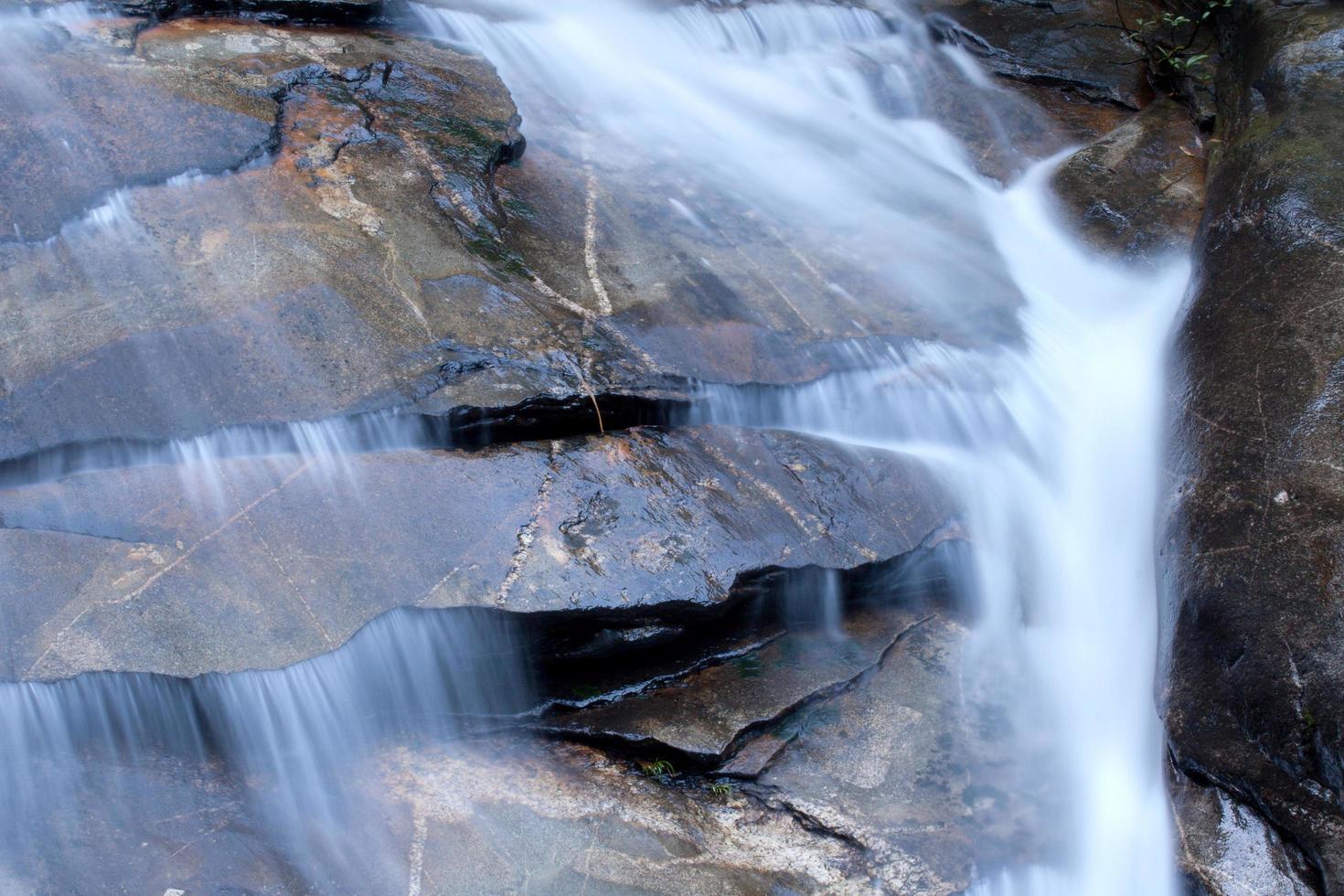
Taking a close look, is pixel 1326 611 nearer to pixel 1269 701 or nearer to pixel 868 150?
pixel 1269 701

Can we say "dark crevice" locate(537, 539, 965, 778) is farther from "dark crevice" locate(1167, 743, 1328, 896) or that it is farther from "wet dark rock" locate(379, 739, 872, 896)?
"dark crevice" locate(1167, 743, 1328, 896)

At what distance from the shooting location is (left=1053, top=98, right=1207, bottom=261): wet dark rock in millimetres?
6531

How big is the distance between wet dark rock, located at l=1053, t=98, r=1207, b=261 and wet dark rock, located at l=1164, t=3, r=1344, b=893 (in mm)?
445

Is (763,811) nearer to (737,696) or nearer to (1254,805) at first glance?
(737,696)

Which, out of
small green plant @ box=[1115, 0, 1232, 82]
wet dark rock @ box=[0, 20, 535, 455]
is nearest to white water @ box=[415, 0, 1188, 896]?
wet dark rock @ box=[0, 20, 535, 455]

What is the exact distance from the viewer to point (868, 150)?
7.45m

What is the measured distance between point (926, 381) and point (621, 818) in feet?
8.89

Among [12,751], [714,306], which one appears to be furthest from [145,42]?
[12,751]

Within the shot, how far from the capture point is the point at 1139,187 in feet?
22.6

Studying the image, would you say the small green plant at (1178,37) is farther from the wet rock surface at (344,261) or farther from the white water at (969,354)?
the wet rock surface at (344,261)

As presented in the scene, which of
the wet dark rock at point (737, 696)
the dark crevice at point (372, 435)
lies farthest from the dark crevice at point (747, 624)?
the dark crevice at point (372, 435)

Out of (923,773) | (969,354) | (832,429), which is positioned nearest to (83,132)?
(832,429)

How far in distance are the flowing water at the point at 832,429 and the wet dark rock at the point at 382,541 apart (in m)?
0.09

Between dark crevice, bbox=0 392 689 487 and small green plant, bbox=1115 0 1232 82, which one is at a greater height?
small green plant, bbox=1115 0 1232 82
